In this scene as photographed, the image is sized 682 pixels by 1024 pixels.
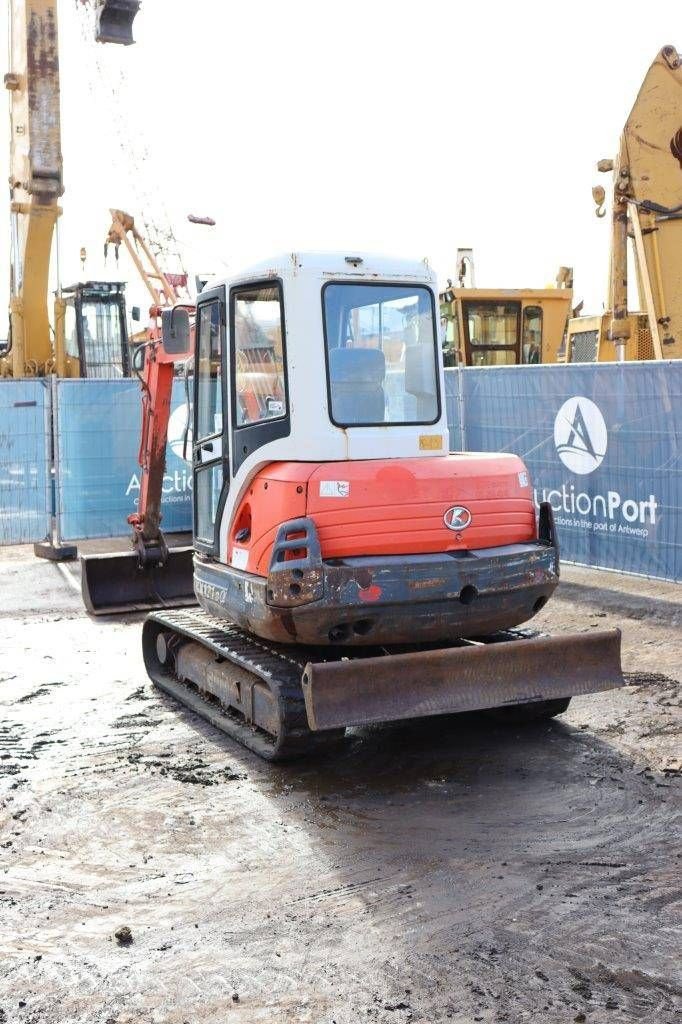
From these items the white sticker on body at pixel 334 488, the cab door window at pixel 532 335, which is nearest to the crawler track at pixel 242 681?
the white sticker on body at pixel 334 488

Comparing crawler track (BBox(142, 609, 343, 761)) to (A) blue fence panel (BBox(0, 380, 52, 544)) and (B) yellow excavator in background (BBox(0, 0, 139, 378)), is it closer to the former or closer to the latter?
(A) blue fence panel (BBox(0, 380, 52, 544))

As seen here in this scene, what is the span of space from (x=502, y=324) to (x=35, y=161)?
23.8ft

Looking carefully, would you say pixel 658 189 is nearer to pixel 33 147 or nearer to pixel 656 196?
pixel 656 196

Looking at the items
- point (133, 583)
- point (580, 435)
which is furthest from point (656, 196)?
point (133, 583)

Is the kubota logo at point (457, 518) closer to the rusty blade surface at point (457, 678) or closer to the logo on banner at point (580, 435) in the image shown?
the rusty blade surface at point (457, 678)

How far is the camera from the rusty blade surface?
5.95 meters

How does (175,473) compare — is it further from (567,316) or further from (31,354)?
(567,316)

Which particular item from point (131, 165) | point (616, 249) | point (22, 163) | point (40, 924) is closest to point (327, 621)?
point (40, 924)

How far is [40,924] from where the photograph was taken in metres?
4.64

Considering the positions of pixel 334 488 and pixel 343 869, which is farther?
pixel 334 488

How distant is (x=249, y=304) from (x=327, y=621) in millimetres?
1954

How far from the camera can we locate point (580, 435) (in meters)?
11.7

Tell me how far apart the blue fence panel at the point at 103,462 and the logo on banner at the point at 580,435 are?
496cm

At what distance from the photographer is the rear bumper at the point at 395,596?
6.10m
